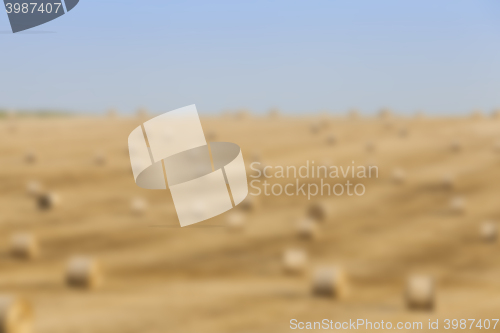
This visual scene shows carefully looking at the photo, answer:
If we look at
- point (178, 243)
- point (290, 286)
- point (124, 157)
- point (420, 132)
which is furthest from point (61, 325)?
point (420, 132)

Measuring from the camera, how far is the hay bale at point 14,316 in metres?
1.87

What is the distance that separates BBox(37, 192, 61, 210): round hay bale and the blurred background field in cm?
Answer: 2

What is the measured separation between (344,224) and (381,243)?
444mm

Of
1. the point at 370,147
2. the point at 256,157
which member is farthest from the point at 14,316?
the point at 370,147

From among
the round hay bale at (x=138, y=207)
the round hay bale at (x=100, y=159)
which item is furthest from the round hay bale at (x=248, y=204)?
the round hay bale at (x=100, y=159)

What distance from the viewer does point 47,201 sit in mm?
4508

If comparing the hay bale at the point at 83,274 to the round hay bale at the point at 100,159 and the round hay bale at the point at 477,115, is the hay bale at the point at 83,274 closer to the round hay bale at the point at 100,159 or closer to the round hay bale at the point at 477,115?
the round hay bale at the point at 100,159

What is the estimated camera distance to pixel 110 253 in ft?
12.1

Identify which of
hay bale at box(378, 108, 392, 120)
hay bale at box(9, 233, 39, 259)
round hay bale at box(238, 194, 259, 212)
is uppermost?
hay bale at box(9, 233, 39, 259)

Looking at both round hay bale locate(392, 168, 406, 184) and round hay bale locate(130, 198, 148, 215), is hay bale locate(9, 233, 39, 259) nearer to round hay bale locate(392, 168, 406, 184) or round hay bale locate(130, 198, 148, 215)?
round hay bale locate(130, 198, 148, 215)

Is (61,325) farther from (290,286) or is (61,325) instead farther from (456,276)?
(456,276)

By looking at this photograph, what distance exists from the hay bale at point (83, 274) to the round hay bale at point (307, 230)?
164cm

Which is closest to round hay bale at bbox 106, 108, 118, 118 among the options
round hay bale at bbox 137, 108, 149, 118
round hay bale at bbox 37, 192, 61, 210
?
round hay bale at bbox 137, 108, 149, 118

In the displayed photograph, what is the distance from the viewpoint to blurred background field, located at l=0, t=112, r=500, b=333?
2463mm
